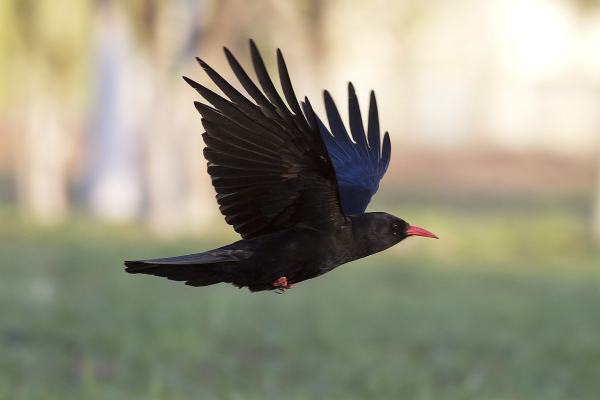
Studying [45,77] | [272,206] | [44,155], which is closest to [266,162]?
[272,206]

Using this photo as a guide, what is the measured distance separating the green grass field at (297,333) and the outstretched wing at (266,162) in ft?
6.62


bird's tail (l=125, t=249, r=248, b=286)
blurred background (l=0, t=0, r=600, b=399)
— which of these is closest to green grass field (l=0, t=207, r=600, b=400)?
blurred background (l=0, t=0, r=600, b=399)

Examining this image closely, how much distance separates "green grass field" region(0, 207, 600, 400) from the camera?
24.7 feet

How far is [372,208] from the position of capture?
22.5 meters

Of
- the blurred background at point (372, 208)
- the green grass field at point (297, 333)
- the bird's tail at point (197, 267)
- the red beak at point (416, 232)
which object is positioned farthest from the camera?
the blurred background at point (372, 208)

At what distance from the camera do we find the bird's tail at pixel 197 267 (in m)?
4.56

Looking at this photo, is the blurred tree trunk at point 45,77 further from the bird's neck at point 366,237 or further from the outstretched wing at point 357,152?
the bird's neck at point 366,237

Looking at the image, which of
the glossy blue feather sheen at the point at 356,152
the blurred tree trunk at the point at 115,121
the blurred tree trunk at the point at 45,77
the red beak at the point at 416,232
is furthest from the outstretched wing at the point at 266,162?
the blurred tree trunk at the point at 115,121

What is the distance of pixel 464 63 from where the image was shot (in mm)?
33812

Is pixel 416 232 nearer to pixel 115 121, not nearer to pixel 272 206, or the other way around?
pixel 272 206

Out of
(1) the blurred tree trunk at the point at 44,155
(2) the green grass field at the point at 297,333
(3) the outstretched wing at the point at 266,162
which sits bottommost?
(2) the green grass field at the point at 297,333

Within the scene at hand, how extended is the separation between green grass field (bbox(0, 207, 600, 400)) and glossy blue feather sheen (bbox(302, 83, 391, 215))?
1.61m

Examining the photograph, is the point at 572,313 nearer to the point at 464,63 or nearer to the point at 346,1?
the point at 346,1

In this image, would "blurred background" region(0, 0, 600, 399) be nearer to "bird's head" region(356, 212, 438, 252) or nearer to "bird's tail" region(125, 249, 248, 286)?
"bird's tail" region(125, 249, 248, 286)
